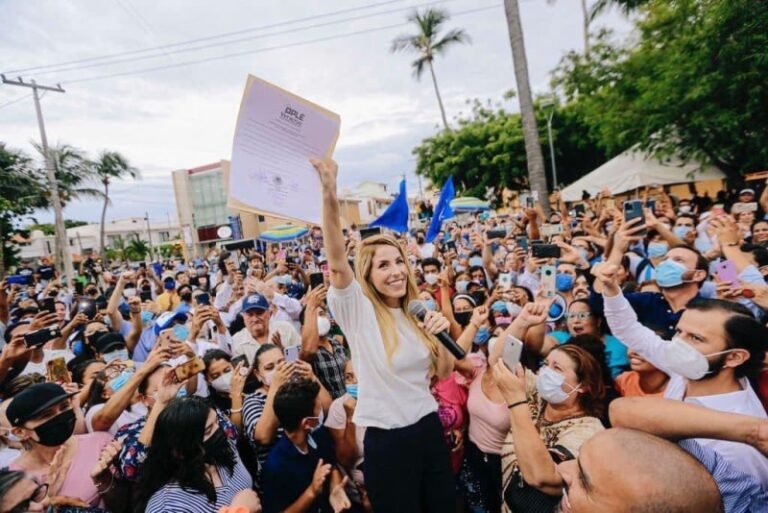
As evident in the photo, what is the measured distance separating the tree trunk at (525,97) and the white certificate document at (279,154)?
350 inches

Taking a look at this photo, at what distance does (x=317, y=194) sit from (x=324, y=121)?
37cm

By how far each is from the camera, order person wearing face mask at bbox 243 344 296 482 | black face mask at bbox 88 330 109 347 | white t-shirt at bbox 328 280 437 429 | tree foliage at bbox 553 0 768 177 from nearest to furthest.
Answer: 1. white t-shirt at bbox 328 280 437 429
2. person wearing face mask at bbox 243 344 296 482
3. black face mask at bbox 88 330 109 347
4. tree foliage at bbox 553 0 768 177

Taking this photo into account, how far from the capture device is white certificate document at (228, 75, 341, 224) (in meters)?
2.10

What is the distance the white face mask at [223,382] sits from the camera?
3.75 meters

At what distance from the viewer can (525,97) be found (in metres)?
10.1

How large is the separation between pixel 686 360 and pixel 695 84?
39.6 feet

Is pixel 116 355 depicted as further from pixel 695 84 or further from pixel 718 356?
pixel 695 84

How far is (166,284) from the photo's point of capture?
374 inches

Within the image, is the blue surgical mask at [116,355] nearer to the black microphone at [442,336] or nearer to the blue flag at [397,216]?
the black microphone at [442,336]

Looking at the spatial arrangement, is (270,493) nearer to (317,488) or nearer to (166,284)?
(317,488)

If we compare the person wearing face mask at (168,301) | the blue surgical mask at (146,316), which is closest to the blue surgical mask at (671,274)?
the blue surgical mask at (146,316)

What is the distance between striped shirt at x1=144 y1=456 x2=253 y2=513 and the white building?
5061 cm

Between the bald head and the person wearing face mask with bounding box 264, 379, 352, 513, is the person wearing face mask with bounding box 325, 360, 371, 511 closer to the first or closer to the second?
the person wearing face mask with bounding box 264, 379, 352, 513

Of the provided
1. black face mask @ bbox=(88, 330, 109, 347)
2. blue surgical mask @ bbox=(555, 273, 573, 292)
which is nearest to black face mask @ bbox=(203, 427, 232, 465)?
blue surgical mask @ bbox=(555, 273, 573, 292)
